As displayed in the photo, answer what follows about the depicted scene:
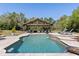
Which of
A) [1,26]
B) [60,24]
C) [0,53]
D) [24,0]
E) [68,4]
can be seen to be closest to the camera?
[0,53]

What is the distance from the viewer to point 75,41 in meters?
A: 7.22

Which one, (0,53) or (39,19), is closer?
(0,53)

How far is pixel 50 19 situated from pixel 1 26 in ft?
6.43

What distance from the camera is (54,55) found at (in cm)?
564

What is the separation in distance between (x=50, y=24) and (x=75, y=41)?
128 cm

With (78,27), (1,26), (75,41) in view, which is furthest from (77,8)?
(1,26)

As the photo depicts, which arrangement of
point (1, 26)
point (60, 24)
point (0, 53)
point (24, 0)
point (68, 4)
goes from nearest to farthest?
point (0, 53), point (24, 0), point (68, 4), point (1, 26), point (60, 24)

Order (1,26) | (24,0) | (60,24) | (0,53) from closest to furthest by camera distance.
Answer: (0,53), (24,0), (1,26), (60,24)

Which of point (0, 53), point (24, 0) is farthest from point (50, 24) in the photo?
point (0, 53)

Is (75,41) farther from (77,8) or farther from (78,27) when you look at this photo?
(77,8)

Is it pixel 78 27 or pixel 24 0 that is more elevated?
pixel 24 0

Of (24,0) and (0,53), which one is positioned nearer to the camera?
(0,53)

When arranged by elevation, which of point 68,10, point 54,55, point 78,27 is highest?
point 68,10

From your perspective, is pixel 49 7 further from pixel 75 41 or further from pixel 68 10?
pixel 75 41
